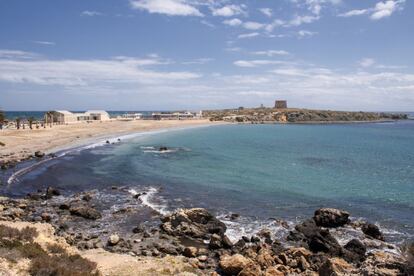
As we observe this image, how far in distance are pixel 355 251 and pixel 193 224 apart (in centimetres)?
1002

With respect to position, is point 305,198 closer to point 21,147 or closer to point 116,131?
point 21,147

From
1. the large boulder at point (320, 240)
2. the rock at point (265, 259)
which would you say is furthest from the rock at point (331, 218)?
the rock at point (265, 259)

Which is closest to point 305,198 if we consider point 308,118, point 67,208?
point 67,208

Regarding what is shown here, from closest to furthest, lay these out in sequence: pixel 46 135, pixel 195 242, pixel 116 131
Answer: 1. pixel 195 242
2. pixel 46 135
3. pixel 116 131

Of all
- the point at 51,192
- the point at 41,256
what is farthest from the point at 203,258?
the point at 51,192

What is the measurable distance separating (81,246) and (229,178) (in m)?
24.1

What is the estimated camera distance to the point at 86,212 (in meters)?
28.6

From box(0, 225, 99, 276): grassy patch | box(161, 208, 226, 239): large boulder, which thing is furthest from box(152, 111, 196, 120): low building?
box(0, 225, 99, 276): grassy patch

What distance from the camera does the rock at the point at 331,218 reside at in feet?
90.5

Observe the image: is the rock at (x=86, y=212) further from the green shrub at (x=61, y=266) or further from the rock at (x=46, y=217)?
the green shrub at (x=61, y=266)

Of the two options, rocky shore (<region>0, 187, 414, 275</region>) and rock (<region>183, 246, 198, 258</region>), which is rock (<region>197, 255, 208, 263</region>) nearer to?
rocky shore (<region>0, 187, 414, 275</region>)

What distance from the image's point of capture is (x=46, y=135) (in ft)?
273

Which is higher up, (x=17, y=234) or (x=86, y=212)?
(x=17, y=234)

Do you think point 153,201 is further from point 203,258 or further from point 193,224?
point 203,258
